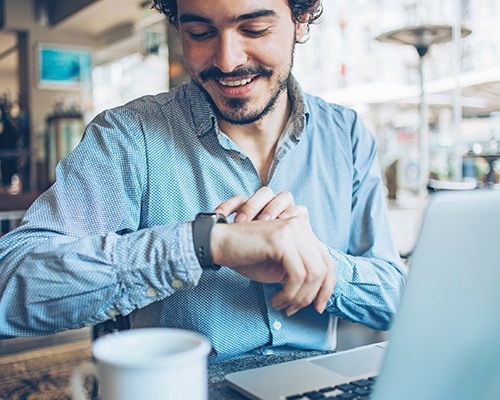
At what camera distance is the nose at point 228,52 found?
1104 millimetres

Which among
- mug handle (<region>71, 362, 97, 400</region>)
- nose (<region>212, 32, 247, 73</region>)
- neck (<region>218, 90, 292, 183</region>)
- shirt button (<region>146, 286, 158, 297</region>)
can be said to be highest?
nose (<region>212, 32, 247, 73</region>)

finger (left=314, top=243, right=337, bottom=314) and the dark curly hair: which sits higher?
the dark curly hair

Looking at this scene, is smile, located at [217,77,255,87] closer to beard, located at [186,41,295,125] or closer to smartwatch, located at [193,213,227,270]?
beard, located at [186,41,295,125]

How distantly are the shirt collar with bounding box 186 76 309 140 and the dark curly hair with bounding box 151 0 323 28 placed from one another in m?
0.15

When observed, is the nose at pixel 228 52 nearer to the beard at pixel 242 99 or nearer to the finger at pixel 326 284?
the beard at pixel 242 99

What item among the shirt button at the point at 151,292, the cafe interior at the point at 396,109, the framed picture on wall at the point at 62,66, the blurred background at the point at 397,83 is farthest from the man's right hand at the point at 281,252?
the framed picture on wall at the point at 62,66

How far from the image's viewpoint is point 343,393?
27.3 inches

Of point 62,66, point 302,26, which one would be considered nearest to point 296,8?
point 302,26

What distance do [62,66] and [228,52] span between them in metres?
8.29

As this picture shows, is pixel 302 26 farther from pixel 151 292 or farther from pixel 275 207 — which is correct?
pixel 151 292

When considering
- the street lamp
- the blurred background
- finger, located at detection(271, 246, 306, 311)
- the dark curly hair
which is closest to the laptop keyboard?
finger, located at detection(271, 246, 306, 311)

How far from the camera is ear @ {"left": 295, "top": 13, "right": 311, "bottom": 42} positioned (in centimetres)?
134

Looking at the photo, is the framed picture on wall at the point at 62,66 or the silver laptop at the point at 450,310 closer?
the silver laptop at the point at 450,310

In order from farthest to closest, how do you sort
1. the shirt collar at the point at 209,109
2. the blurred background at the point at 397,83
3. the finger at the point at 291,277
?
the blurred background at the point at 397,83, the shirt collar at the point at 209,109, the finger at the point at 291,277
